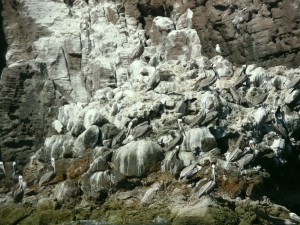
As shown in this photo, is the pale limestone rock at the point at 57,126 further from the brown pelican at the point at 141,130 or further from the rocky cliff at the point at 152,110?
the brown pelican at the point at 141,130

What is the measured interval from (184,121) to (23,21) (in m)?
13.1

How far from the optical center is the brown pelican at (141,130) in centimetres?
2615

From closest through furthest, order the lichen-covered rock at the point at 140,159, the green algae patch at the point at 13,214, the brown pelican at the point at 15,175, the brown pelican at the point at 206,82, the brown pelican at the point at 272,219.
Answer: the brown pelican at the point at 272,219
the green algae patch at the point at 13,214
the lichen-covered rock at the point at 140,159
the brown pelican at the point at 206,82
the brown pelican at the point at 15,175

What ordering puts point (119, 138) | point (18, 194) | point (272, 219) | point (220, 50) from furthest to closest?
point (220, 50)
point (119, 138)
point (18, 194)
point (272, 219)

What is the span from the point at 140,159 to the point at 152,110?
3190mm

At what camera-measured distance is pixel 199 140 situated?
25.0m

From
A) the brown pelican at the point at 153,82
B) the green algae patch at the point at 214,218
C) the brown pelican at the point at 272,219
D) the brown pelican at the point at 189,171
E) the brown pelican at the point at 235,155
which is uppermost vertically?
the brown pelican at the point at 153,82

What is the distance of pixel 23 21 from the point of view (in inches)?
1362

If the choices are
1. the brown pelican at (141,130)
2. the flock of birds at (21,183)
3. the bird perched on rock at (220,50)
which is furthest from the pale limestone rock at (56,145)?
the bird perched on rock at (220,50)

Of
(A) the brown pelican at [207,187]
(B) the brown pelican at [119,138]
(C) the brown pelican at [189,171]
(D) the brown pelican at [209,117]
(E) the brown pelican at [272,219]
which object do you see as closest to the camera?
(E) the brown pelican at [272,219]

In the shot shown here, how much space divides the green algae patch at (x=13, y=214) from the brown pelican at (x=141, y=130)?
543 centimetres

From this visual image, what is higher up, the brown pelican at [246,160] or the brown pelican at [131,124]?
the brown pelican at [131,124]

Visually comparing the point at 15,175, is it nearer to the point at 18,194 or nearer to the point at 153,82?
the point at 18,194

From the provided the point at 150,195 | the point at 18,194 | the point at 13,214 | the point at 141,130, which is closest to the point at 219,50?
the point at 141,130
